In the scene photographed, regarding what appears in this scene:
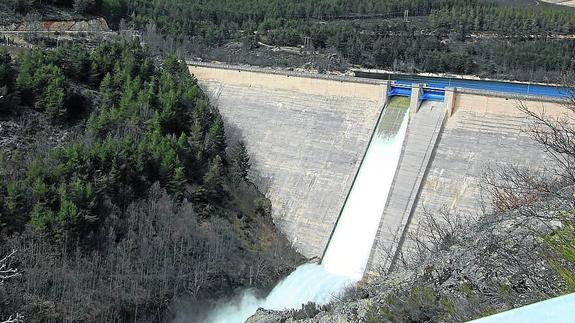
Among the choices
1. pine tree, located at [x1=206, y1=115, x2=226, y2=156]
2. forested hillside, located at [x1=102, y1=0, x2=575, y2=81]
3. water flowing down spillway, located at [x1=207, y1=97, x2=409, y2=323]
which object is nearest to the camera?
water flowing down spillway, located at [x1=207, y1=97, x2=409, y2=323]

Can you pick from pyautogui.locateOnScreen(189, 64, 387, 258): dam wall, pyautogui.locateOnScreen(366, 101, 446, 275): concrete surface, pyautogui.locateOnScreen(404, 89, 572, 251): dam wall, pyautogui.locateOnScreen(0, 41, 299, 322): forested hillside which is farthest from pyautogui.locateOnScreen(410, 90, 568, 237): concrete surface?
pyautogui.locateOnScreen(0, 41, 299, 322): forested hillside

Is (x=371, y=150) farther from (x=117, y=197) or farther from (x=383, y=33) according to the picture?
(x=383, y=33)

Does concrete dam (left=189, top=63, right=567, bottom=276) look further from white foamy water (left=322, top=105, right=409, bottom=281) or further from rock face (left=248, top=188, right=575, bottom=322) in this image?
rock face (left=248, top=188, right=575, bottom=322)

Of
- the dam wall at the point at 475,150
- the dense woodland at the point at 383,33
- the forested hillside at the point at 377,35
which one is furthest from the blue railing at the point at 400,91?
the forested hillside at the point at 377,35

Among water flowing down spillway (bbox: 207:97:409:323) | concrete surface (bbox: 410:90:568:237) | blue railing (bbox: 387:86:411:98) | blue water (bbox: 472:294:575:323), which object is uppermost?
blue water (bbox: 472:294:575:323)

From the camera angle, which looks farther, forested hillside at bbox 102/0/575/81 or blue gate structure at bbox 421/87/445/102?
forested hillside at bbox 102/0/575/81

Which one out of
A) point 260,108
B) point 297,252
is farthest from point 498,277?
point 260,108

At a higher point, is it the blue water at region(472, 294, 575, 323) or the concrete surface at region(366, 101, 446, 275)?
the blue water at region(472, 294, 575, 323)
